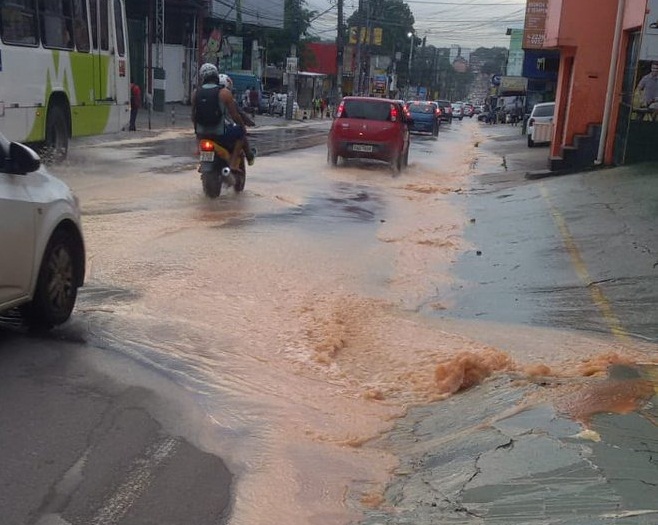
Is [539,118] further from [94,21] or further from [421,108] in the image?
[94,21]

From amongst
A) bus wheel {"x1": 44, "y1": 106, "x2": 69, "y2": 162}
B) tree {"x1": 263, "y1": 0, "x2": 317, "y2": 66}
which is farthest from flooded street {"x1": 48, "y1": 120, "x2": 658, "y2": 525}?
tree {"x1": 263, "y1": 0, "x2": 317, "y2": 66}

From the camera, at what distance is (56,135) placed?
A: 1514cm

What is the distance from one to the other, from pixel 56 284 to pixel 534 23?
1197 inches

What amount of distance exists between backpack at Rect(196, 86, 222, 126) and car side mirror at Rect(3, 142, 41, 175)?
254 inches

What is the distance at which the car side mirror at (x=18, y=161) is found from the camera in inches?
201

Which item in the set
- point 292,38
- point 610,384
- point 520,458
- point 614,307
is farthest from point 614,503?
point 292,38

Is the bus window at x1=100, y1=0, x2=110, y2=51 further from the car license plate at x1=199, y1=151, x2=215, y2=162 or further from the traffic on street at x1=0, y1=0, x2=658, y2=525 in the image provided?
the car license plate at x1=199, y1=151, x2=215, y2=162

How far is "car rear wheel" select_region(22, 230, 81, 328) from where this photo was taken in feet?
18.1

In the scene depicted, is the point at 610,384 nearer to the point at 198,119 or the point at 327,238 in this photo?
the point at 327,238

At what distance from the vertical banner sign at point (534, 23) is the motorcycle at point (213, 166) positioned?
70.2 ft

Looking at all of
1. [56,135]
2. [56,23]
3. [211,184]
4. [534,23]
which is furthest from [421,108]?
[211,184]

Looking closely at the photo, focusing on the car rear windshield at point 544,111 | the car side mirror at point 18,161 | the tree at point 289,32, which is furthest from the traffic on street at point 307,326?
the tree at point 289,32

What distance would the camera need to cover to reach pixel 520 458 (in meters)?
3.77

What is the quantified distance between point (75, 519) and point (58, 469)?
1.49ft
